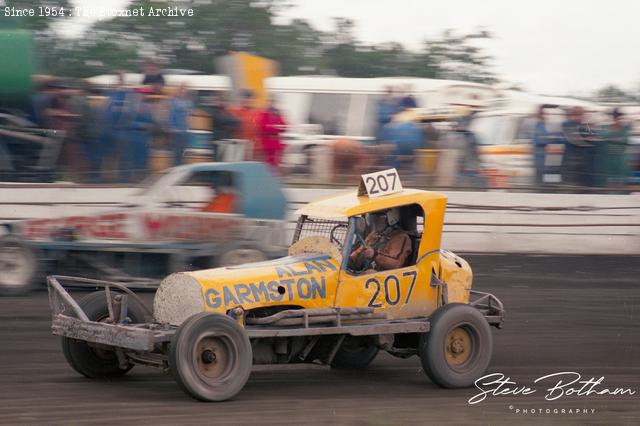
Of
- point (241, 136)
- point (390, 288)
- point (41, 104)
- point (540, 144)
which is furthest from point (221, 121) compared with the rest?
point (390, 288)

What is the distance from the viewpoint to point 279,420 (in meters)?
5.82

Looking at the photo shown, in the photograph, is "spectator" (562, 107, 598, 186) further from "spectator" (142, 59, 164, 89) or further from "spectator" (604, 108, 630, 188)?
"spectator" (142, 59, 164, 89)

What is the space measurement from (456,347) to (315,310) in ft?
3.31

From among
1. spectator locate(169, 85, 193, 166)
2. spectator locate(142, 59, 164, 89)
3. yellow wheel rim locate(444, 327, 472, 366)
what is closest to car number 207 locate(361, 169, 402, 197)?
yellow wheel rim locate(444, 327, 472, 366)

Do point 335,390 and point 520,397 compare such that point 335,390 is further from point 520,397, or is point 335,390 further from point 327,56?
point 327,56

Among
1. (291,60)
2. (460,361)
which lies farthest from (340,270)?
(291,60)

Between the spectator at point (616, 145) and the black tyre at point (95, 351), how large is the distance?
9302 mm

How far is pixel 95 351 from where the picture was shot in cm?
695

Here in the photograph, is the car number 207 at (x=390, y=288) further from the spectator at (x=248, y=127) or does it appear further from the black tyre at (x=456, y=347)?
the spectator at (x=248, y=127)

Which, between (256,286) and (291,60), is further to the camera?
(291,60)

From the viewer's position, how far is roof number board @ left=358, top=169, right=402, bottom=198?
7180mm

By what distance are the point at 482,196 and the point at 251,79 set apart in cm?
348

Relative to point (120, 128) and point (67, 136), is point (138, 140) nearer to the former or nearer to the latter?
point (120, 128)

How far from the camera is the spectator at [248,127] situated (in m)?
13.5
